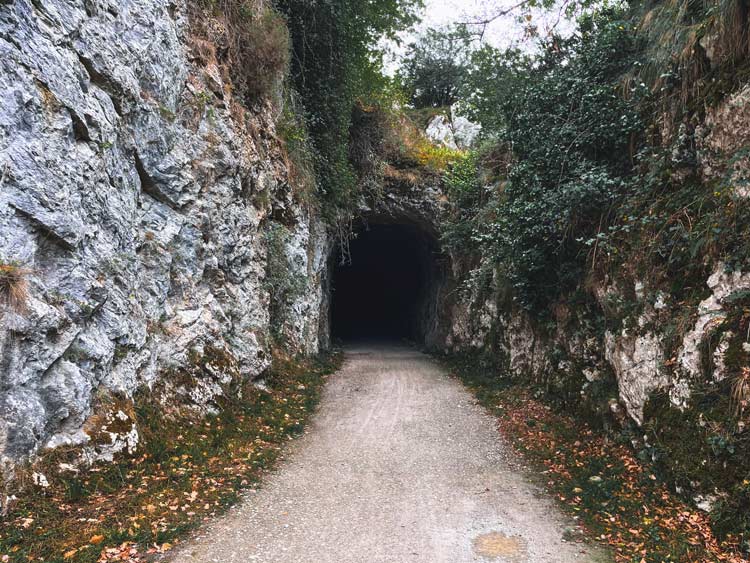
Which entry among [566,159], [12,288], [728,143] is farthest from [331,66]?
[12,288]

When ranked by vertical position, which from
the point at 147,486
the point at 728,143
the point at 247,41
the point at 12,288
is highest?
the point at 247,41

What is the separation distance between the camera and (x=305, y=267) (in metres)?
13.4

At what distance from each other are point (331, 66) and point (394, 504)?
39.9 feet

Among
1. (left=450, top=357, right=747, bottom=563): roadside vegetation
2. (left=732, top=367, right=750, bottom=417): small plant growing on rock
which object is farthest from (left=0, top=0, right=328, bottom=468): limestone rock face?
(left=732, top=367, right=750, bottom=417): small plant growing on rock

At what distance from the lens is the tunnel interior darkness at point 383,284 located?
22277mm

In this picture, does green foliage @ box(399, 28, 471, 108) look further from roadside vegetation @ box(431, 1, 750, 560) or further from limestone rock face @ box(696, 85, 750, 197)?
limestone rock face @ box(696, 85, 750, 197)

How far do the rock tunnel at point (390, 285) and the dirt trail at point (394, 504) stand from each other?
8451 millimetres

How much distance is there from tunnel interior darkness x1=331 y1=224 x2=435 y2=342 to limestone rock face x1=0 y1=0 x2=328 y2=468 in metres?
10.1

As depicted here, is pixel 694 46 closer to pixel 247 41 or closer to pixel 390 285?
pixel 247 41

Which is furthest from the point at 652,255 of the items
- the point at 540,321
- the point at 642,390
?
the point at 540,321

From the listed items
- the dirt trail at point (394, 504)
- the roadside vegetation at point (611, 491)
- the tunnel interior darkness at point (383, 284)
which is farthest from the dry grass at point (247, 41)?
the roadside vegetation at point (611, 491)

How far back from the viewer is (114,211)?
21.3 feet

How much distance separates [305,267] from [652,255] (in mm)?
9065

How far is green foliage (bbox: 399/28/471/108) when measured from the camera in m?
22.5
